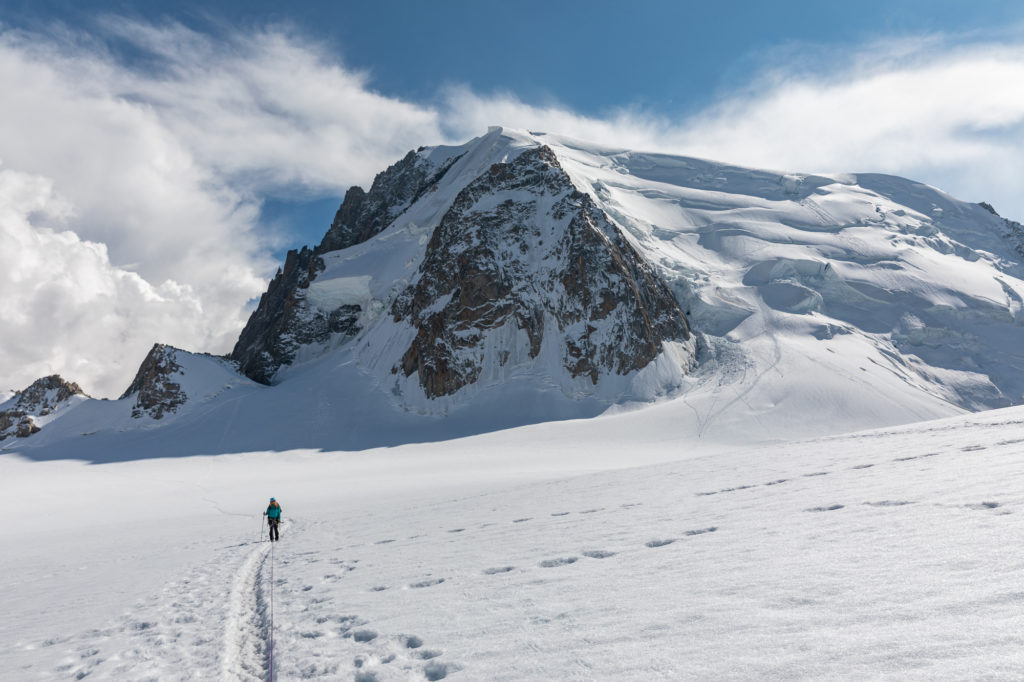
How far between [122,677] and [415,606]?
3672 mm

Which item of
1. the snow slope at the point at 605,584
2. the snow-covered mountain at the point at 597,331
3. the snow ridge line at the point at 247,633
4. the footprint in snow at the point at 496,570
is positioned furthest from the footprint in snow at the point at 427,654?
the snow-covered mountain at the point at 597,331

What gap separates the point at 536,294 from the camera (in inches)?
2506

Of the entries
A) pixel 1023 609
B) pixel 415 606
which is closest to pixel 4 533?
pixel 415 606

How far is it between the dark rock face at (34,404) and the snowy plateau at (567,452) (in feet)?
1.27

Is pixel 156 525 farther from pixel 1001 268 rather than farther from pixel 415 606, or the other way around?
pixel 1001 268

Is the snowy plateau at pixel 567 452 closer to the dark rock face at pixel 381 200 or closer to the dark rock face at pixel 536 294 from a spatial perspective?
the dark rock face at pixel 536 294

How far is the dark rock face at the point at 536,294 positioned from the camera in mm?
59938

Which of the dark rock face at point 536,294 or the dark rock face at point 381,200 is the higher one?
the dark rock face at point 381,200

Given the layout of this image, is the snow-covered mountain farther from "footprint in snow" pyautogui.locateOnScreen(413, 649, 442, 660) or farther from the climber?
"footprint in snow" pyautogui.locateOnScreen(413, 649, 442, 660)

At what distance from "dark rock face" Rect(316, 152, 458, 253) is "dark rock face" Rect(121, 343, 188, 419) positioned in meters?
47.7

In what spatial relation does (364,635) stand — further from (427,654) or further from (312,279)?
(312,279)

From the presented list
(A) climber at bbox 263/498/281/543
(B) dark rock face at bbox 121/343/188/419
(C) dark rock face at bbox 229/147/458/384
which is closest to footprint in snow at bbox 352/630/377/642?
(A) climber at bbox 263/498/281/543

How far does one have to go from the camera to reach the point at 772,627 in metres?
4.85

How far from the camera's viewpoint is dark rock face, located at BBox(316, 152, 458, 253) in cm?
10581
